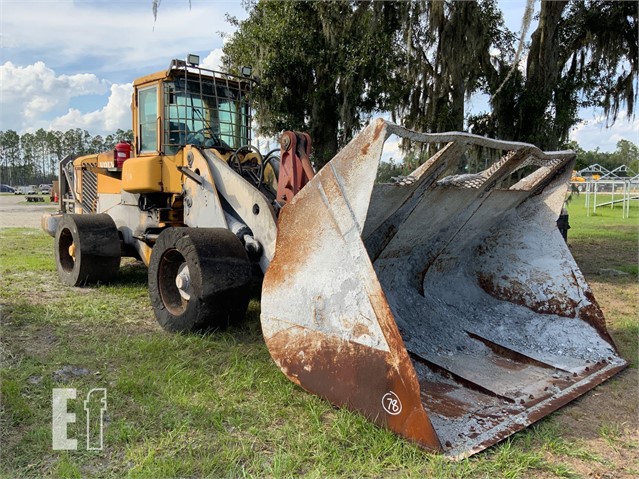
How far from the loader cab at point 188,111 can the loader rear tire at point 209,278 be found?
152 cm

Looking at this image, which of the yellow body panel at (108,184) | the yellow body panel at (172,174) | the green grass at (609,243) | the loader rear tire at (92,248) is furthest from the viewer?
the green grass at (609,243)

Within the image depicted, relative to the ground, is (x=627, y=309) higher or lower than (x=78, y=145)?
lower

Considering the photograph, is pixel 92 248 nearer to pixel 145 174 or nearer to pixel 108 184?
pixel 108 184

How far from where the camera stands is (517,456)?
2.84 meters

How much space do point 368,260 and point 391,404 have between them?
30.5 inches

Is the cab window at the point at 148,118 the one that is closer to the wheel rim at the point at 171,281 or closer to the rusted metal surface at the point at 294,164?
the wheel rim at the point at 171,281

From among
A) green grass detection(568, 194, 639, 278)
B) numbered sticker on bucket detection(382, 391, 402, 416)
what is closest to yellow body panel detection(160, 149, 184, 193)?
A: numbered sticker on bucket detection(382, 391, 402, 416)

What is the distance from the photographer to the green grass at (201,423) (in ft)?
8.93

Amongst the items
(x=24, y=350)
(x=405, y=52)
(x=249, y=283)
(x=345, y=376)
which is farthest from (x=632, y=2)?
(x=24, y=350)

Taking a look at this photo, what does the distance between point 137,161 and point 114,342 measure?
7.27ft

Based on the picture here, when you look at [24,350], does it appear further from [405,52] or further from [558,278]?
[405,52]

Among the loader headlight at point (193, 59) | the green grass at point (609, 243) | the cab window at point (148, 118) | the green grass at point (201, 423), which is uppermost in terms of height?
the loader headlight at point (193, 59)

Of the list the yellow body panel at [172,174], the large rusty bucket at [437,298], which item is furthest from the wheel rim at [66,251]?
the large rusty bucket at [437,298]

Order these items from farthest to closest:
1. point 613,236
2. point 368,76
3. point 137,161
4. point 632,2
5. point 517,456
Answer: point 613,236, point 368,76, point 632,2, point 137,161, point 517,456
